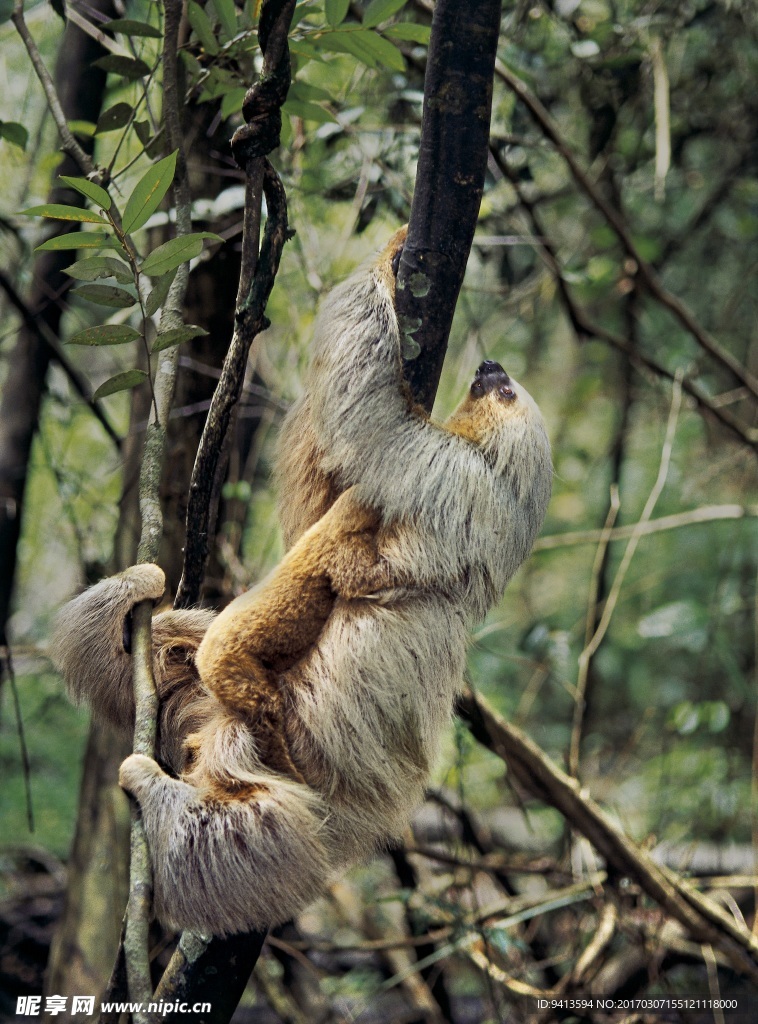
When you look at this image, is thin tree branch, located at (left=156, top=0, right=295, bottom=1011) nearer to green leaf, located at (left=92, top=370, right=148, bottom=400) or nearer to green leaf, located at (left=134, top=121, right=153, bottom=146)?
green leaf, located at (left=92, top=370, right=148, bottom=400)

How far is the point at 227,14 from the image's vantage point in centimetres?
294

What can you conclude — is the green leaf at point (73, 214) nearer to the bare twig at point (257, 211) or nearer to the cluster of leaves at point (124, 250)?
the cluster of leaves at point (124, 250)

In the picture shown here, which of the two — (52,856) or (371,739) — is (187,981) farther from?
(52,856)

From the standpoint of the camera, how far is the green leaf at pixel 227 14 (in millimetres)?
2902

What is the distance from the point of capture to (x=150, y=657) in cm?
231

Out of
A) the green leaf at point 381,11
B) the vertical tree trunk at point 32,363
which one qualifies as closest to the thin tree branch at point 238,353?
the green leaf at point 381,11

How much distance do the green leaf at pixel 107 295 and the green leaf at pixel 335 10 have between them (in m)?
1.27

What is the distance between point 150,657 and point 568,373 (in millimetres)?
6911

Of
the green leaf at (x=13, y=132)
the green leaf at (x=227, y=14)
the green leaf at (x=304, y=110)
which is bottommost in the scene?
the green leaf at (x=13, y=132)

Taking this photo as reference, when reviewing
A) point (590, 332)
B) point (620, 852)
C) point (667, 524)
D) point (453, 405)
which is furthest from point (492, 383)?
point (667, 524)

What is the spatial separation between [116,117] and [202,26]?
631 millimetres

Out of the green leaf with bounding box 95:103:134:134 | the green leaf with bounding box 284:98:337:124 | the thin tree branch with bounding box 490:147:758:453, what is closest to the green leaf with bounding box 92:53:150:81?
the green leaf with bounding box 95:103:134:134

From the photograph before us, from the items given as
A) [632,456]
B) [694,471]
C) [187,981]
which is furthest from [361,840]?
[632,456]

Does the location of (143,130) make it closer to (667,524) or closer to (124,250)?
(124,250)
